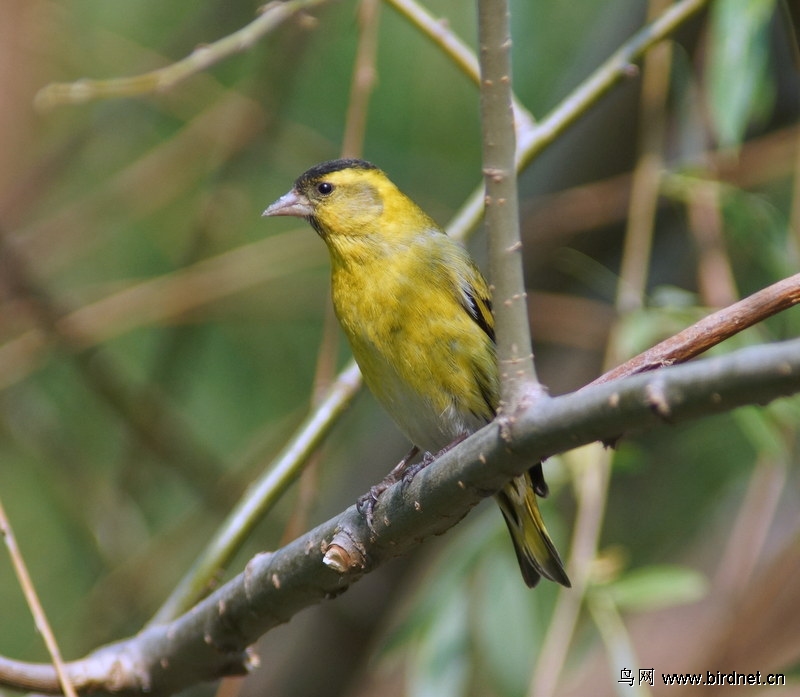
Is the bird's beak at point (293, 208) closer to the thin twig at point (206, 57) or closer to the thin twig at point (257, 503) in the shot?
the thin twig at point (206, 57)

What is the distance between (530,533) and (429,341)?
0.67 m

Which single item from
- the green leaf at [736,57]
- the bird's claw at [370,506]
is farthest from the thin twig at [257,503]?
the green leaf at [736,57]

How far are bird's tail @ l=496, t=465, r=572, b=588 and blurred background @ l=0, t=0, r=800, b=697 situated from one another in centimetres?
23

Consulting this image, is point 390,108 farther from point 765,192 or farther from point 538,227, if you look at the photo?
point 765,192

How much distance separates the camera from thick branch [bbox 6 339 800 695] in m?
1.42

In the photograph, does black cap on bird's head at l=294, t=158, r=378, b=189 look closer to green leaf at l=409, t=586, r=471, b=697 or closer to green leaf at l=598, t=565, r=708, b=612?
green leaf at l=409, t=586, r=471, b=697

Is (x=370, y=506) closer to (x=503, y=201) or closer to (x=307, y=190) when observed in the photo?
(x=503, y=201)

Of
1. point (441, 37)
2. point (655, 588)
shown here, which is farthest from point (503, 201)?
point (655, 588)

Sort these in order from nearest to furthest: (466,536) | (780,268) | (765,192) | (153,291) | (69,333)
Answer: (780,268)
(466,536)
(69,333)
(153,291)
(765,192)

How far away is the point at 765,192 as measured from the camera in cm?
567

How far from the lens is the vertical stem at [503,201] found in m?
1.79

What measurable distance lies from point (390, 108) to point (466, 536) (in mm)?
2799

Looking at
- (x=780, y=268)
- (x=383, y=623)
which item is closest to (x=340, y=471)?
(x=383, y=623)

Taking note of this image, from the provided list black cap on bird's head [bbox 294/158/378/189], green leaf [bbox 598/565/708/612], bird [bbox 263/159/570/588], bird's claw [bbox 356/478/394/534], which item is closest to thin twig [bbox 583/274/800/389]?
bird's claw [bbox 356/478/394/534]
